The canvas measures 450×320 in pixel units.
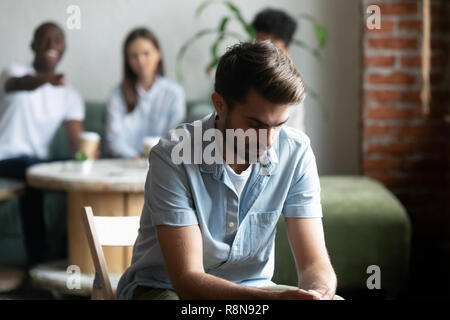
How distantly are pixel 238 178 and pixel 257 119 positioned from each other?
116mm

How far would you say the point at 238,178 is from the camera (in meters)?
1.06

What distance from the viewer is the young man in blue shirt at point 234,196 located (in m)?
0.97

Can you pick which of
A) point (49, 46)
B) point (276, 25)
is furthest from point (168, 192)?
point (49, 46)

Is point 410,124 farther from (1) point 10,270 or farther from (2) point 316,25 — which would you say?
(1) point 10,270

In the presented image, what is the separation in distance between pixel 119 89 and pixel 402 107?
1.19 m

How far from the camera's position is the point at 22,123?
2.68 metres

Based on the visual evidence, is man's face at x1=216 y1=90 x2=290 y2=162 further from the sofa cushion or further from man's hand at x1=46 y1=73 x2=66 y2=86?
man's hand at x1=46 y1=73 x2=66 y2=86

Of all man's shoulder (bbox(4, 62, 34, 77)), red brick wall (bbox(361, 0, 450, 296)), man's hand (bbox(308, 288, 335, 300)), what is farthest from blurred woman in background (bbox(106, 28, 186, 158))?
man's hand (bbox(308, 288, 335, 300))

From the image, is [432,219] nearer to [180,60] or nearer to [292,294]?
[180,60]

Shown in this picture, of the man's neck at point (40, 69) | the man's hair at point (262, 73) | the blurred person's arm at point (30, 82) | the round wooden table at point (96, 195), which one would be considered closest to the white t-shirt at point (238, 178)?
the man's hair at point (262, 73)

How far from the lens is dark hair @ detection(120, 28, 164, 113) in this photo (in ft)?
9.34

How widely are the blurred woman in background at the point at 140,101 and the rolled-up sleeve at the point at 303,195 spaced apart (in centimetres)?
173

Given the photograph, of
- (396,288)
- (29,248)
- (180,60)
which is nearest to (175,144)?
(396,288)

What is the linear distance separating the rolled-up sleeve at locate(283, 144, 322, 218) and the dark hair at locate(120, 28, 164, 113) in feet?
5.99
